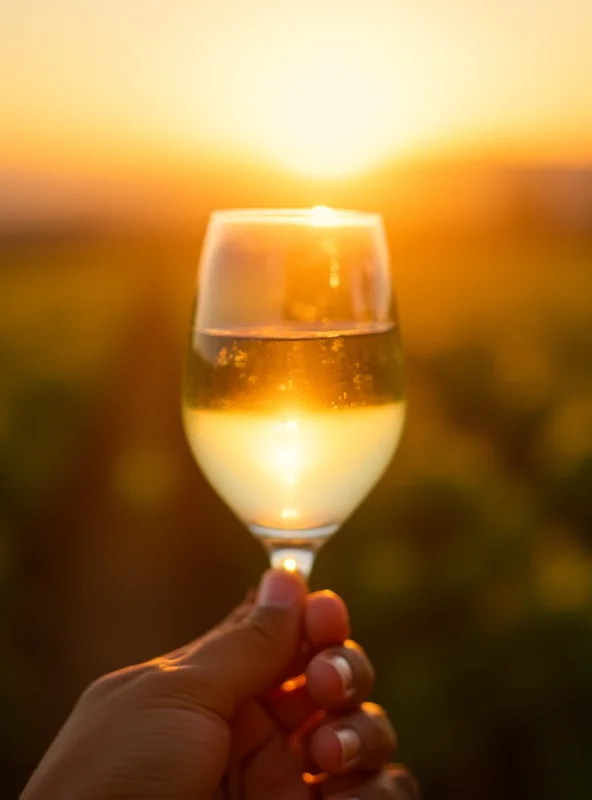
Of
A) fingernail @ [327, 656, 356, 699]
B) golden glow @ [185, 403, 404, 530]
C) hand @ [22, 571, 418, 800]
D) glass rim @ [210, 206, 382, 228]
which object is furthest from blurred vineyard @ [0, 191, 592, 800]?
glass rim @ [210, 206, 382, 228]

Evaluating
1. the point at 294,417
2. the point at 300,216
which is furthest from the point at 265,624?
the point at 300,216

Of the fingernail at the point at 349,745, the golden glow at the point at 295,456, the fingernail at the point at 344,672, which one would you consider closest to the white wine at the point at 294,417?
the golden glow at the point at 295,456

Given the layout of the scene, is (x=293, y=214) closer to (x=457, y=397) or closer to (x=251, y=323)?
(x=251, y=323)

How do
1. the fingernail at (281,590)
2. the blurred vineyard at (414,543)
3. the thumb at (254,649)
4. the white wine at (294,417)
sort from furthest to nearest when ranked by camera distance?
the blurred vineyard at (414,543)
the fingernail at (281,590)
the thumb at (254,649)
the white wine at (294,417)

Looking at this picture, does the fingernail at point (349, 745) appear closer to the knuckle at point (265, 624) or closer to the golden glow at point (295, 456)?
the knuckle at point (265, 624)

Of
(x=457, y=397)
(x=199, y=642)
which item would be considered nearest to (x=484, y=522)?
(x=457, y=397)

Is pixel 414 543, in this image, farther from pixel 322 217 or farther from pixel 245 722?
pixel 322 217

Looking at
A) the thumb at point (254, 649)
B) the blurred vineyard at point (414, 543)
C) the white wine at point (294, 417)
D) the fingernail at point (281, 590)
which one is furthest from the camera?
the blurred vineyard at point (414, 543)
